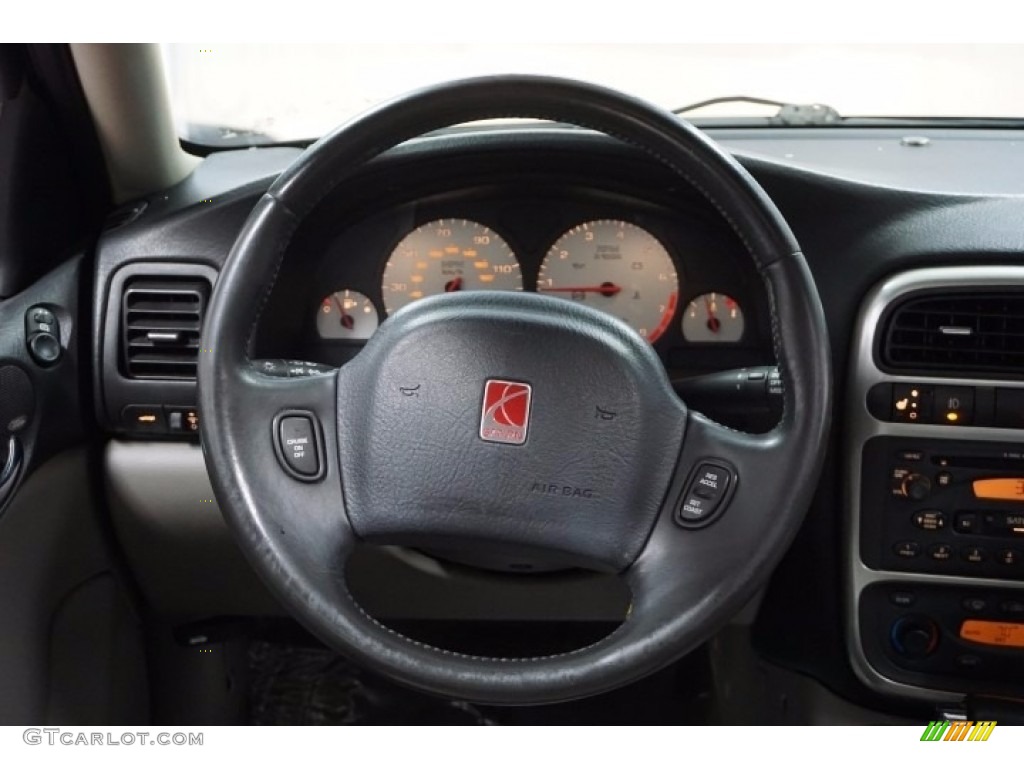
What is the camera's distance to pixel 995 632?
156 cm

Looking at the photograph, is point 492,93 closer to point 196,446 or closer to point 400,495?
point 400,495

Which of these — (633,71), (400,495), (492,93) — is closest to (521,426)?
(400,495)

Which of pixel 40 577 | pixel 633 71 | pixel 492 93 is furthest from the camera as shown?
pixel 633 71

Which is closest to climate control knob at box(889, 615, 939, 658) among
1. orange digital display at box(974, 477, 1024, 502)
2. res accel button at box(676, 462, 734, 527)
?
orange digital display at box(974, 477, 1024, 502)

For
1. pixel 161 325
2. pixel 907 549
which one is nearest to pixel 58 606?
pixel 161 325

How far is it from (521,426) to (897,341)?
1.96 ft

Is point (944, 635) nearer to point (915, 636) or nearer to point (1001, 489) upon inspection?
point (915, 636)

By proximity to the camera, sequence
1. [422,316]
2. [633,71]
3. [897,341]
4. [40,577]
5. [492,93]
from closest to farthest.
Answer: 1. [492,93]
2. [422,316]
3. [897,341]
4. [40,577]
5. [633,71]

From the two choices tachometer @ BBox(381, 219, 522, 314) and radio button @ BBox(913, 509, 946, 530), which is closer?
radio button @ BBox(913, 509, 946, 530)

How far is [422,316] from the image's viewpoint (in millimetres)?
1269

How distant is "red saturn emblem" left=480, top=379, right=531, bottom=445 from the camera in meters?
1.21

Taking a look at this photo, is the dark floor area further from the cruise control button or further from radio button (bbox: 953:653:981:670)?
the cruise control button

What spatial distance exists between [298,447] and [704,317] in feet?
2.30

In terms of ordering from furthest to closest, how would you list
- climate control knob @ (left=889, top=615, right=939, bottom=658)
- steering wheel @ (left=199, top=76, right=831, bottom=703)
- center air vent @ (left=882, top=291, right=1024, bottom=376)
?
1. climate control knob @ (left=889, top=615, right=939, bottom=658)
2. center air vent @ (left=882, top=291, right=1024, bottom=376)
3. steering wheel @ (left=199, top=76, right=831, bottom=703)
